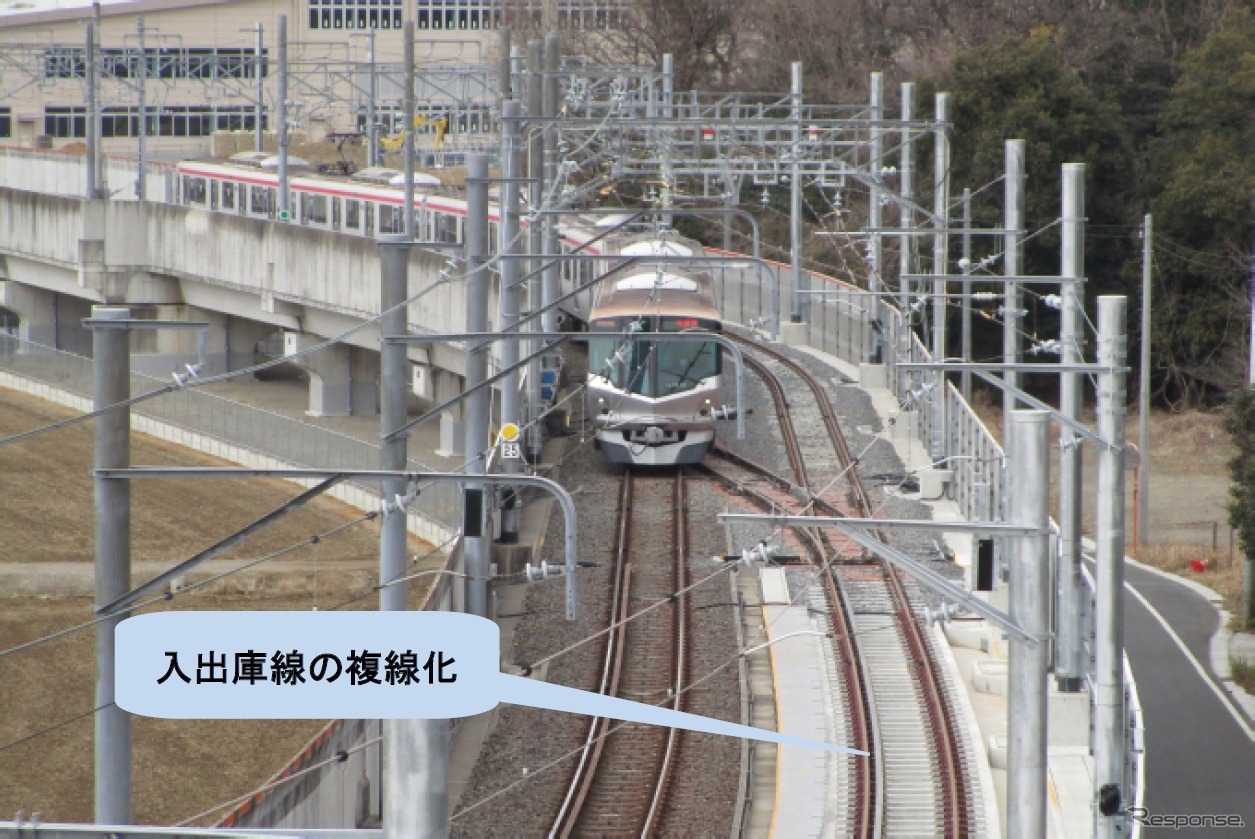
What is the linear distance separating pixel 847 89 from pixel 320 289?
67.1ft

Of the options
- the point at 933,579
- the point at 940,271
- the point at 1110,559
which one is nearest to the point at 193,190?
the point at 940,271

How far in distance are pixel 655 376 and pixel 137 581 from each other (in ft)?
25.1

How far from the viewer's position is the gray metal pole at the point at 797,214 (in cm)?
2508

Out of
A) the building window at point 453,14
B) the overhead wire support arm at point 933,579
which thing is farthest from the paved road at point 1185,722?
the building window at point 453,14

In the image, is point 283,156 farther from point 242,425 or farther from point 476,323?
point 476,323

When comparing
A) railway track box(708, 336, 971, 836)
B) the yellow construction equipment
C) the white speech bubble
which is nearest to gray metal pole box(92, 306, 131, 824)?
the white speech bubble

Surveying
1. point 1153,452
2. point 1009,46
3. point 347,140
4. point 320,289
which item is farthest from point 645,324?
point 347,140

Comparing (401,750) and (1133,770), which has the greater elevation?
(401,750)

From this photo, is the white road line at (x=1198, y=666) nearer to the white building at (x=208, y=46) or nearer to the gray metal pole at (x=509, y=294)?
the gray metal pole at (x=509, y=294)

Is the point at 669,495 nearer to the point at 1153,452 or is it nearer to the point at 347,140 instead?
the point at 1153,452

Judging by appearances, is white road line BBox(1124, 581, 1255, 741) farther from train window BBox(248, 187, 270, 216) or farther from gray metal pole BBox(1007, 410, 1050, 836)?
train window BBox(248, 187, 270, 216)

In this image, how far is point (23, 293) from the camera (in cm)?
4391

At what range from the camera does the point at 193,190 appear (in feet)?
142

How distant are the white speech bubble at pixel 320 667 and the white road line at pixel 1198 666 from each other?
15.0 m
